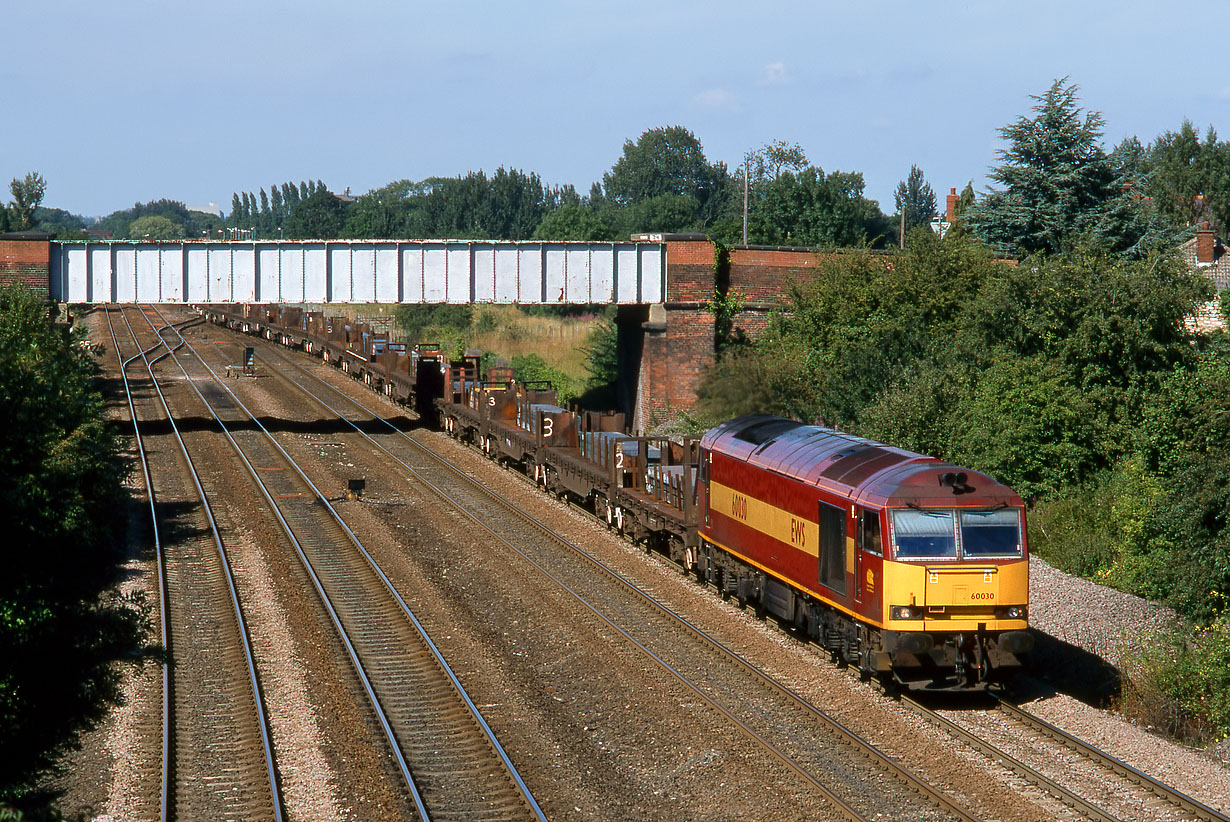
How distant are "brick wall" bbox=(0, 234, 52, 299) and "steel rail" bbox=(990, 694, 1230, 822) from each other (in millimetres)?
33902

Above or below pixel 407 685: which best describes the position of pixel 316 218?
above

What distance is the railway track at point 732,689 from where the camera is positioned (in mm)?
12008

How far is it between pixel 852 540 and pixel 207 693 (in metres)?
8.89

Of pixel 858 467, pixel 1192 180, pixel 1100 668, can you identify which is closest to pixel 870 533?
pixel 858 467

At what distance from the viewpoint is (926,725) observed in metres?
14.1

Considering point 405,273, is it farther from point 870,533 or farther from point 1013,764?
point 1013,764

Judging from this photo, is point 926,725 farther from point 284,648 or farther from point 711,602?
point 284,648

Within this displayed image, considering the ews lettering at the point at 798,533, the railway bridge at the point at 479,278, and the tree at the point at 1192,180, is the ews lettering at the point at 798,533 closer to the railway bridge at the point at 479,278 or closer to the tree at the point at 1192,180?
the railway bridge at the point at 479,278

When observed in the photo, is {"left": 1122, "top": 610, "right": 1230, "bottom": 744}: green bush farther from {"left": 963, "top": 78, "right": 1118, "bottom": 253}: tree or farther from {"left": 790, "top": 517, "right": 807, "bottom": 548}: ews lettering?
{"left": 963, "top": 78, "right": 1118, "bottom": 253}: tree

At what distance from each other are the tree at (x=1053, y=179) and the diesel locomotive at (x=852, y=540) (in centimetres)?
2320

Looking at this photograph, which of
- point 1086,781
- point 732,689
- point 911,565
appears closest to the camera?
point 1086,781

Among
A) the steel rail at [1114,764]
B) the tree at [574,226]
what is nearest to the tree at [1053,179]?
the steel rail at [1114,764]

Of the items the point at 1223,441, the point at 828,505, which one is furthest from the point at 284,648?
the point at 1223,441

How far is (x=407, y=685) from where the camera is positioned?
16141 mm
